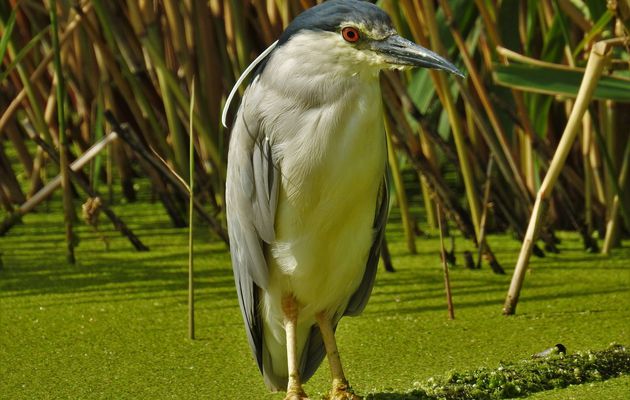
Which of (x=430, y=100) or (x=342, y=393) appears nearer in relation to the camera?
(x=342, y=393)

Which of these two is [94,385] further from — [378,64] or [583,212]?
[583,212]

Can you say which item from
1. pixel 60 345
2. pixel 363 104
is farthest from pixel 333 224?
pixel 60 345

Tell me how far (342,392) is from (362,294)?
0.26 meters

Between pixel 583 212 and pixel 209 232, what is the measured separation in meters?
1.30

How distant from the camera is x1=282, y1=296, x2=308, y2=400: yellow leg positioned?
80.6 inches

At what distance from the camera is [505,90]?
352 centimetres

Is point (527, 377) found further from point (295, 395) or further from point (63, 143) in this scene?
point (63, 143)

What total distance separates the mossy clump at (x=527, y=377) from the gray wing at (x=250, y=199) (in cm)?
39

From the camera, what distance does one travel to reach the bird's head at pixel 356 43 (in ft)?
6.35

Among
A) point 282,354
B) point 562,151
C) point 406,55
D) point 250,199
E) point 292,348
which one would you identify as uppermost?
point 406,55

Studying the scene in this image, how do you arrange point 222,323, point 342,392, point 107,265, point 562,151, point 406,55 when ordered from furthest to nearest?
1. point 107,265
2. point 222,323
3. point 562,151
4. point 342,392
5. point 406,55

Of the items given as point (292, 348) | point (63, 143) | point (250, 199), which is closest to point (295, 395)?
point (292, 348)

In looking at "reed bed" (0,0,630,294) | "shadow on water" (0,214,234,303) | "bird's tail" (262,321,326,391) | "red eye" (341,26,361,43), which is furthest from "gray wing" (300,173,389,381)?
"shadow on water" (0,214,234,303)

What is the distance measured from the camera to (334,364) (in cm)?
210
